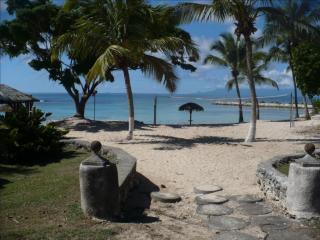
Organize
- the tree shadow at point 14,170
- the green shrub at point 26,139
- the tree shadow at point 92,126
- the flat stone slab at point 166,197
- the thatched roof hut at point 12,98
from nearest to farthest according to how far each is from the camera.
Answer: the flat stone slab at point 166,197, the tree shadow at point 14,170, the green shrub at point 26,139, the thatched roof hut at point 12,98, the tree shadow at point 92,126

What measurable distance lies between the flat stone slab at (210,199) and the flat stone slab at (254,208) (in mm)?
353

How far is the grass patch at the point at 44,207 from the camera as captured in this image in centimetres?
506

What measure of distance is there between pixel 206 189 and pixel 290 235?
254 cm

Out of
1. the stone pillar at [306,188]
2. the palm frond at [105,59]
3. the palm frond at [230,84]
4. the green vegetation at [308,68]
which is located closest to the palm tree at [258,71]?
the palm frond at [230,84]

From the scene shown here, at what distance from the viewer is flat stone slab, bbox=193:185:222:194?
7.81 metres

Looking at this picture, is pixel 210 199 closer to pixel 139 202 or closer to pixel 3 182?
pixel 139 202

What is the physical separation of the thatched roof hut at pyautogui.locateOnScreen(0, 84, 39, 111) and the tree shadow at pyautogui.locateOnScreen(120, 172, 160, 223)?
1187 centimetres

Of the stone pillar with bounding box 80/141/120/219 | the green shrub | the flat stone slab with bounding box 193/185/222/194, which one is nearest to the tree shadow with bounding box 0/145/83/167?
the green shrub

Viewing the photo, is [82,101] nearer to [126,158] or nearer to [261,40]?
[261,40]

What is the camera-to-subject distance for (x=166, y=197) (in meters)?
7.24

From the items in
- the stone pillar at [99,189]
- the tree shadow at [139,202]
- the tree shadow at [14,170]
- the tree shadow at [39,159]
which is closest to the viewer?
the stone pillar at [99,189]

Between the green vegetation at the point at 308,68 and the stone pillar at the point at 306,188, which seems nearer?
the stone pillar at the point at 306,188

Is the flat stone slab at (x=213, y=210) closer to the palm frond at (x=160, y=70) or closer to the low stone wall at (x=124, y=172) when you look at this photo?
the low stone wall at (x=124, y=172)

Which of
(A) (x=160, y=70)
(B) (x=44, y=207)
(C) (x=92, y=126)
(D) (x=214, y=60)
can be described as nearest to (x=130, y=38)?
(A) (x=160, y=70)
